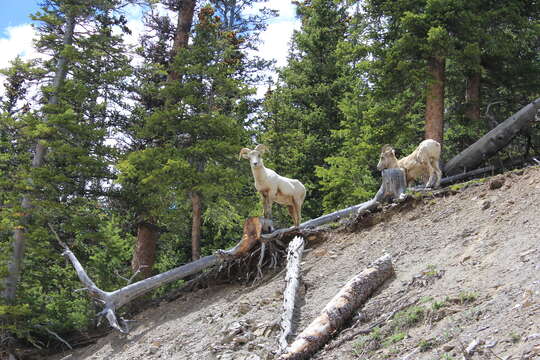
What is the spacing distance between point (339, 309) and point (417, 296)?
A: 1.10 m

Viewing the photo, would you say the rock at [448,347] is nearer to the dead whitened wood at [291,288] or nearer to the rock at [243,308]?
the dead whitened wood at [291,288]

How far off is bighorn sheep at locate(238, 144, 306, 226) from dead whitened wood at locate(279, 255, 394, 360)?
3886mm

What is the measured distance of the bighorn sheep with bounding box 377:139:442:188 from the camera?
490 inches

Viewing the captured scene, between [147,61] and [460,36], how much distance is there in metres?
10.1

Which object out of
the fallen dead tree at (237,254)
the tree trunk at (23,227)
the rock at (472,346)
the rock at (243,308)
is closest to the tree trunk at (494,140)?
the fallen dead tree at (237,254)

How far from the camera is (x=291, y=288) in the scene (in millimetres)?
9461

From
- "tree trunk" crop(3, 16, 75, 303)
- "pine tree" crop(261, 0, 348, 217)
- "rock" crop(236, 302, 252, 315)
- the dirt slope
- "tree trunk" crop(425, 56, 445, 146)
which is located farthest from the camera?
"pine tree" crop(261, 0, 348, 217)

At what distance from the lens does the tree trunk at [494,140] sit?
1430 cm

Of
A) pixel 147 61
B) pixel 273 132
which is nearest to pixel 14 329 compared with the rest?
Answer: pixel 147 61

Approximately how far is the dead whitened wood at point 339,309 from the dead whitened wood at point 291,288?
36 centimetres

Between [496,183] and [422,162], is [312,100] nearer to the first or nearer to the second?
[422,162]

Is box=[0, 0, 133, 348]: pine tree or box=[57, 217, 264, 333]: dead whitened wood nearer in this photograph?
box=[57, 217, 264, 333]: dead whitened wood

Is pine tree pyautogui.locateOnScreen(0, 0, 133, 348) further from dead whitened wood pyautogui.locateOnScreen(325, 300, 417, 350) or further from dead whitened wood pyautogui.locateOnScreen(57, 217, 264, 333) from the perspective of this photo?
dead whitened wood pyautogui.locateOnScreen(325, 300, 417, 350)

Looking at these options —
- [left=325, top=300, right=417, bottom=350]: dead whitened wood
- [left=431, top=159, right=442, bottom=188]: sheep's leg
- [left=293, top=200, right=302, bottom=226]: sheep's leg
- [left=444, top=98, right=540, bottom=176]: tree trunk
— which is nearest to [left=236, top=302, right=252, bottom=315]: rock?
[left=293, top=200, right=302, bottom=226]: sheep's leg
